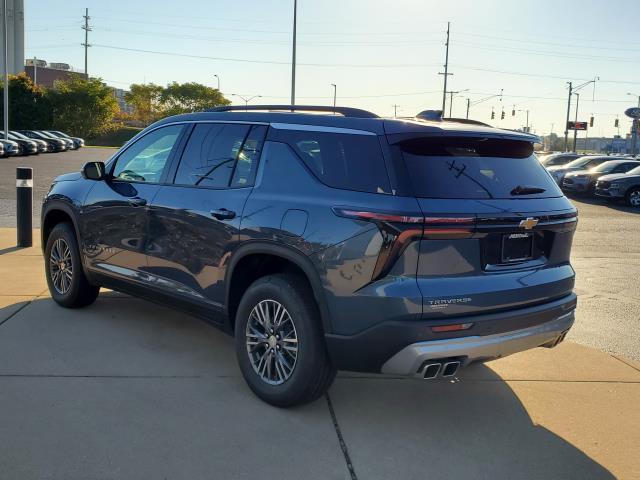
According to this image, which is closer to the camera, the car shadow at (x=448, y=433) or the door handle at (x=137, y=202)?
the car shadow at (x=448, y=433)

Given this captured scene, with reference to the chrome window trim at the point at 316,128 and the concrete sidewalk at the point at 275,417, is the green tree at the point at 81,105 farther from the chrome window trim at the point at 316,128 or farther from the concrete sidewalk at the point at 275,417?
the chrome window trim at the point at 316,128

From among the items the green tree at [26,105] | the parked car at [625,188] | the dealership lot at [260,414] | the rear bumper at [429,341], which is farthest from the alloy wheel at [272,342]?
the green tree at [26,105]

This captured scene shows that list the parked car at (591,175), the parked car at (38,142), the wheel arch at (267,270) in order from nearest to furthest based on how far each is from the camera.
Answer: the wheel arch at (267,270) < the parked car at (591,175) < the parked car at (38,142)

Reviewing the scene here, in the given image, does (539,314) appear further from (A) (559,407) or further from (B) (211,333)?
(B) (211,333)

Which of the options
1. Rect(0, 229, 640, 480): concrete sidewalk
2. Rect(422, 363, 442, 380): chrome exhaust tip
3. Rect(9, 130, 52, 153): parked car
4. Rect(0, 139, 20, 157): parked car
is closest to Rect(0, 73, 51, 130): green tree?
Rect(9, 130, 52, 153): parked car

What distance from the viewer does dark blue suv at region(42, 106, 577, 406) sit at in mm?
3314

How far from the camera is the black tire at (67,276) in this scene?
564cm

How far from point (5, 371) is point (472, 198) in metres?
3.22

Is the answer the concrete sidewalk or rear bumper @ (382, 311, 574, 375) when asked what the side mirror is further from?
rear bumper @ (382, 311, 574, 375)

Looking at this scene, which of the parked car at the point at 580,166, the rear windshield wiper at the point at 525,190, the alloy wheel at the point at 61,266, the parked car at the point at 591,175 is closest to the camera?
the rear windshield wiper at the point at 525,190

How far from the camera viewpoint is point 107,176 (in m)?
5.37

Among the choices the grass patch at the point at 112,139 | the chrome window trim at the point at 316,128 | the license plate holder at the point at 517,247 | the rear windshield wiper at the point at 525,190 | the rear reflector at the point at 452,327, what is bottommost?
the grass patch at the point at 112,139

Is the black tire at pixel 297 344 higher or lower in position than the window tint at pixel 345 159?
lower

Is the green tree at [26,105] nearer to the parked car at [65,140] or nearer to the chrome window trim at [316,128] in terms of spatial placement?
the parked car at [65,140]
